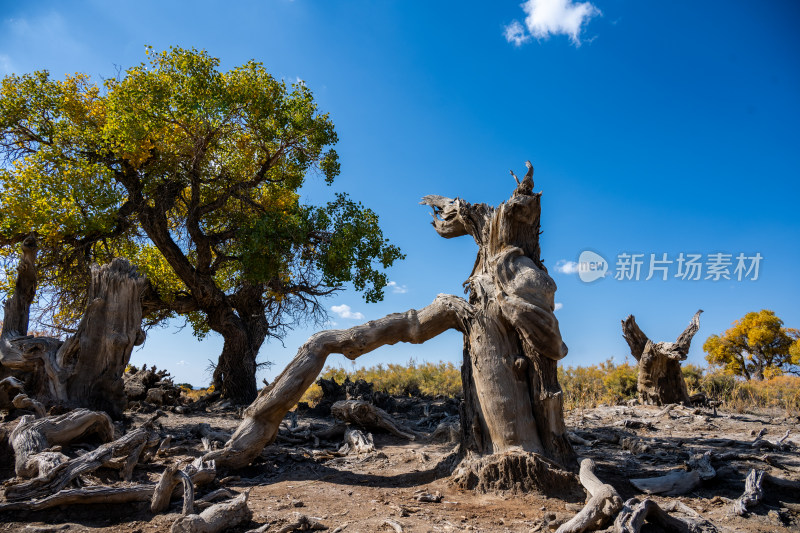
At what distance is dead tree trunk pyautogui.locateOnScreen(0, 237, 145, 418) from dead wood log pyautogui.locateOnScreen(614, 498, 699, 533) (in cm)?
748

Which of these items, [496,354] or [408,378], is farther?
[408,378]

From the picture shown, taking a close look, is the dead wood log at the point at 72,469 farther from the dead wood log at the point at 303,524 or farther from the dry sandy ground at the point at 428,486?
the dead wood log at the point at 303,524

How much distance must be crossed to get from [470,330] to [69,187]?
27.6 ft

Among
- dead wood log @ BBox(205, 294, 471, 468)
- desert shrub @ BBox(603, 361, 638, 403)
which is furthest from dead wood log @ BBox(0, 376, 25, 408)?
desert shrub @ BBox(603, 361, 638, 403)

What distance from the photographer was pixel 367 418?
8.02 m

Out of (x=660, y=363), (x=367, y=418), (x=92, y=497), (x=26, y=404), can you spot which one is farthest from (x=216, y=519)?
(x=660, y=363)

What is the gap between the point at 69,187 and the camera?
9.60m

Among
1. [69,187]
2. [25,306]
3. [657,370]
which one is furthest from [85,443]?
[657,370]

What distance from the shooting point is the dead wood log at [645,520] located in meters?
3.39

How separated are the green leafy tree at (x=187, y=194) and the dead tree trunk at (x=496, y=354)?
4.51 meters

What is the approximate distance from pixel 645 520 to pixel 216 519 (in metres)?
3.19

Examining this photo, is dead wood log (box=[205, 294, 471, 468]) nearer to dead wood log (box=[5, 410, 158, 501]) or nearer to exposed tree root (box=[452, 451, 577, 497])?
dead wood log (box=[5, 410, 158, 501])

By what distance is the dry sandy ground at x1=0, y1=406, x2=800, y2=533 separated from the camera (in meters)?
4.00

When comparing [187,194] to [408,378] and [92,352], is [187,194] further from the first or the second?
[408,378]
